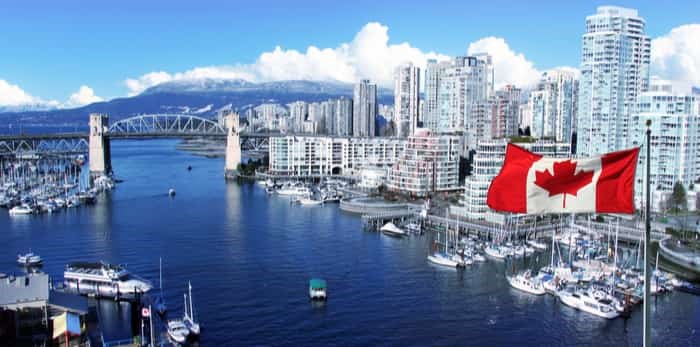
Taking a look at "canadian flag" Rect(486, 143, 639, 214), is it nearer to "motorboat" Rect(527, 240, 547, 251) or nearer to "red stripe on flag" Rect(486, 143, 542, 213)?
"red stripe on flag" Rect(486, 143, 542, 213)

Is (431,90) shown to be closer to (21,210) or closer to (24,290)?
(21,210)

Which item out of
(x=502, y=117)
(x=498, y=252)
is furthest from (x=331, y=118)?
(x=498, y=252)

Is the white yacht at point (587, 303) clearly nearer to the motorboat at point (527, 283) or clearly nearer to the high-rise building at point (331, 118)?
the motorboat at point (527, 283)

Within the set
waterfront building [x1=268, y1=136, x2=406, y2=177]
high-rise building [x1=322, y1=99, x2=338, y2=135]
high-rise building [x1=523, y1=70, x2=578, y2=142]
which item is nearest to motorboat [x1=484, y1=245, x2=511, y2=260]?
waterfront building [x1=268, y1=136, x2=406, y2=177]

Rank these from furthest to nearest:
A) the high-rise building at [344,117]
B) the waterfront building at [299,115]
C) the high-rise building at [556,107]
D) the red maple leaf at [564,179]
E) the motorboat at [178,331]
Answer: the waterfront building at [299,115] < the high-rise building at [344,117] < the high-rise building at [556,107] < the motorboat at [178,331] < the red maple leaf at [564,179]

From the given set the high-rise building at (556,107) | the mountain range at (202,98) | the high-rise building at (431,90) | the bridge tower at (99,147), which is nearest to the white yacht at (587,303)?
the high-rise building at (556,107)

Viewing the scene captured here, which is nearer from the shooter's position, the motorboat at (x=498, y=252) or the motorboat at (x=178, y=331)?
the motorboat at (x=178, y=331)
